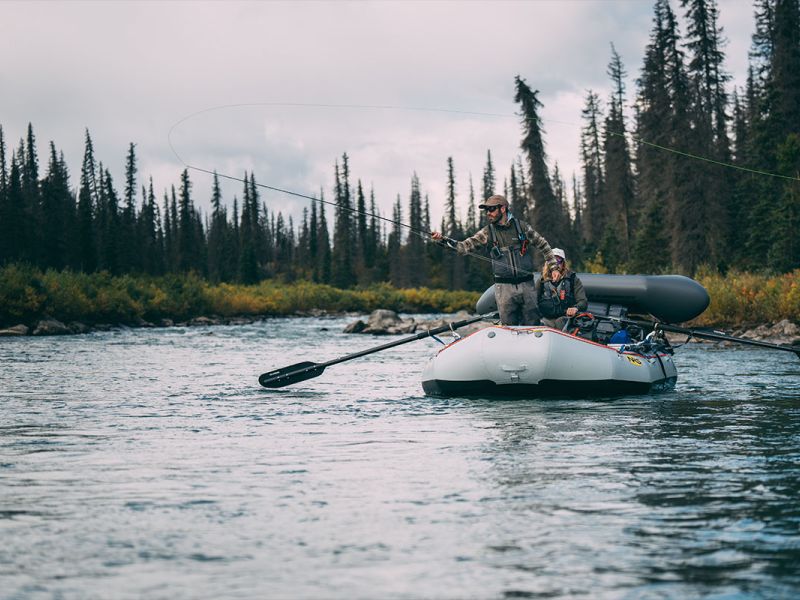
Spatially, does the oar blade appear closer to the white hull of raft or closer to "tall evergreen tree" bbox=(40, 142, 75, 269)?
the white hull of raft

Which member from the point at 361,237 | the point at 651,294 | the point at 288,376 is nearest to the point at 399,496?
the point at 288,376

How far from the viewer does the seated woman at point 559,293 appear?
13.2 metres

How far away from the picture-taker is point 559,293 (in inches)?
521

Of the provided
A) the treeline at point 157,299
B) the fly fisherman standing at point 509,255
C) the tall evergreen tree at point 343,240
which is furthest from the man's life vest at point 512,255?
the tall evergreen tree at point 343,240

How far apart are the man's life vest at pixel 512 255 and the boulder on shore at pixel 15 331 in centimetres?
2396

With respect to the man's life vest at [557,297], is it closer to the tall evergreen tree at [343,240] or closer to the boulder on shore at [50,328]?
the boulder on shore at [50,328]

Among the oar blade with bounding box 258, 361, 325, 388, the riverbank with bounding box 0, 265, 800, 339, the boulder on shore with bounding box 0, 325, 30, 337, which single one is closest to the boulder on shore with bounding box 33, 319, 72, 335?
the riverbank with bounding box 0, 265, 800, 339

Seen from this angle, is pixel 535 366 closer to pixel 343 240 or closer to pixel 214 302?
pixel 214 302

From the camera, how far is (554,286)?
13281mm

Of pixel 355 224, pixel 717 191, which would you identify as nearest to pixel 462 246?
pixel 717 191

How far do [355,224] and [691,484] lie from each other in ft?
333

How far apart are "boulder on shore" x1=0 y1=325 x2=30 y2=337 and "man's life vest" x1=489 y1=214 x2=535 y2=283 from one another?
2396 cm

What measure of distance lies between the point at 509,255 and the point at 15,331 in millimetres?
24790

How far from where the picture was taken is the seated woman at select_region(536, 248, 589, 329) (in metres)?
13.2
